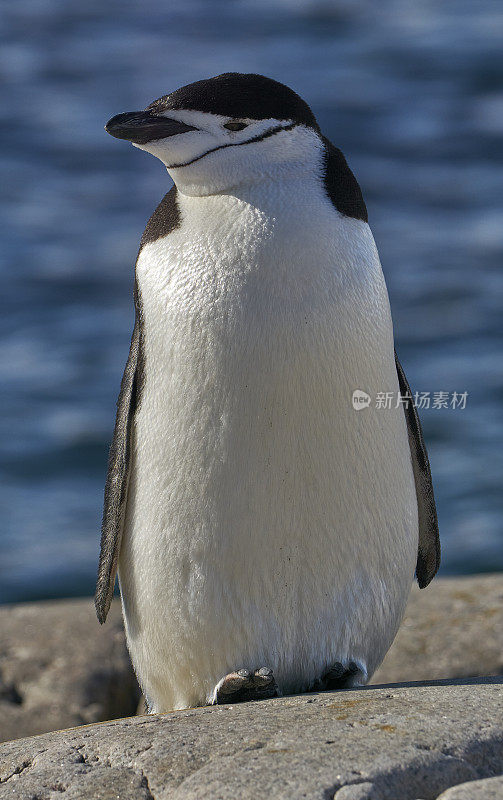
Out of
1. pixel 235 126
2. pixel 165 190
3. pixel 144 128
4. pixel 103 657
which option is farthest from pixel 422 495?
pixel 165 190

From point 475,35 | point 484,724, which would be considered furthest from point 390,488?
point 475,35

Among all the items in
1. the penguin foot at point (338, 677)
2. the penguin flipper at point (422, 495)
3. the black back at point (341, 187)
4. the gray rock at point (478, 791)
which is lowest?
the gray rock at point (478, 791)

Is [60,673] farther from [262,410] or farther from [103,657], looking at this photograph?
[262,410]

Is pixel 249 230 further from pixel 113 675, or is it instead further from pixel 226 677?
pixel 113 675

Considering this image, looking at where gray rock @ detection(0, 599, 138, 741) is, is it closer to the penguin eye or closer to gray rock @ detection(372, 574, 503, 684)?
gray rock @ detection(372, 574, 503, 684)

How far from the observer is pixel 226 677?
2.32 meters

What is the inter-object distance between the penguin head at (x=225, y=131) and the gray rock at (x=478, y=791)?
1.32 m

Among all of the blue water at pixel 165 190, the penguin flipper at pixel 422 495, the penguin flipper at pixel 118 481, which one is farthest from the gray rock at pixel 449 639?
the blue water at pixel 165 190

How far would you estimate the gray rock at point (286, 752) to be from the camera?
1754mm

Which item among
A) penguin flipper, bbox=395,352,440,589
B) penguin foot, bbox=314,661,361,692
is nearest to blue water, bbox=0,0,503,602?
penguin flipper, bbox=395,352,440,589

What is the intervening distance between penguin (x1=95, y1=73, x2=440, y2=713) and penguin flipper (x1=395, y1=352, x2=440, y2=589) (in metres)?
0.23

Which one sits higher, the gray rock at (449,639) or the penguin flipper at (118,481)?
the penguin flipper at (118,481)

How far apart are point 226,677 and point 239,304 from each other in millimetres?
817

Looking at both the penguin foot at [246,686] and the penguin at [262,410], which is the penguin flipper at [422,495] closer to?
the penguin at [262,410]
